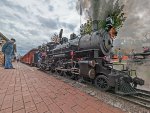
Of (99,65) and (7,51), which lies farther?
(7,51)

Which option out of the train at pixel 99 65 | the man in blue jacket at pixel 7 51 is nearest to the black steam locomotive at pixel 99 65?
the train at pixel 99 65

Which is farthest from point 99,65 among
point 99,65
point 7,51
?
point 7,51

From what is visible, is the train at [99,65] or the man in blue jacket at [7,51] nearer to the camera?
the train at [99,65]

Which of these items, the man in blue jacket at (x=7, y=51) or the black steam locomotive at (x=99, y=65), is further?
the man in blue jacket at (x=7, y=51)

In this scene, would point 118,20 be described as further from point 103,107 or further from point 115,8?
point 103,107

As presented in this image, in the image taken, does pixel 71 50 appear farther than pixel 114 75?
Yes

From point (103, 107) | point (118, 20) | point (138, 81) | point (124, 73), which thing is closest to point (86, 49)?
point (124, 73)

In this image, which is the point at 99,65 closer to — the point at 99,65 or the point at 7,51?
the point at 99,65

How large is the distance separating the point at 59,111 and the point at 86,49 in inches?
165

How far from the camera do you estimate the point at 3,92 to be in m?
4.46

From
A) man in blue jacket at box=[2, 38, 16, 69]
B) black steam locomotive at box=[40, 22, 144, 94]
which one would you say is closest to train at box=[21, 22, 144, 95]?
black steam locomotive at box=[40, 22, 144, 94]

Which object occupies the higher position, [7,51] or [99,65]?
[7,51]

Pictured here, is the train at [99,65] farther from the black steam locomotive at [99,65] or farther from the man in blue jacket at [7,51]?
the man in blue jacket at [7,51]

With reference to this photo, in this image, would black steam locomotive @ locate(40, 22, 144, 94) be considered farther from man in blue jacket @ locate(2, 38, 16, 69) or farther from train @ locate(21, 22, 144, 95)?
man in blue jacket @ locate(2, 38, 16, 69)
